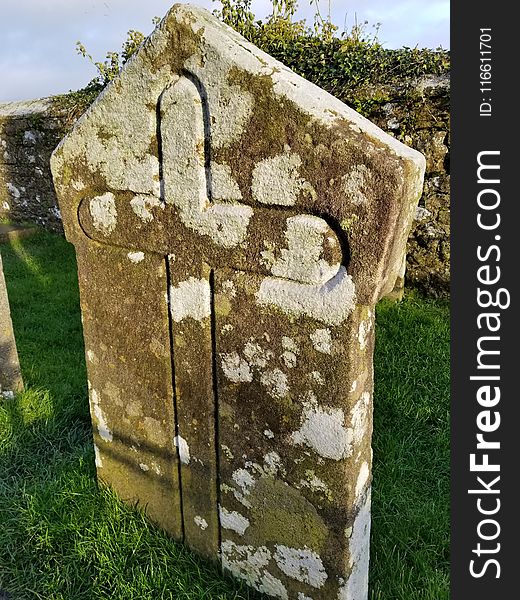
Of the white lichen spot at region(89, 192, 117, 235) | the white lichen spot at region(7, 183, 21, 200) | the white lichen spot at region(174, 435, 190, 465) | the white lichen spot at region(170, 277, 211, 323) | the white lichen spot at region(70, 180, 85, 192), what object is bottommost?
the white lichen spot at region(174, 435, 190, 465)

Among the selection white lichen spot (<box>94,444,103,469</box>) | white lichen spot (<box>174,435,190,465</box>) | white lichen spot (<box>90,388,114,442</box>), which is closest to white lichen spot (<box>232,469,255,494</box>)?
white lichen spot (<box>174,435,190,465</box>)

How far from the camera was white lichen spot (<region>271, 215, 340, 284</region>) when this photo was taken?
65.2 inches

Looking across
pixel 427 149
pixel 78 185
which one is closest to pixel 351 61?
pixel 427 149

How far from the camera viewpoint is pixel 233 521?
217 cm

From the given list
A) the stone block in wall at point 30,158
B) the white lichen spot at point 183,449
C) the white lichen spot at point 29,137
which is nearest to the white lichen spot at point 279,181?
the white lichen spot at point 183,449

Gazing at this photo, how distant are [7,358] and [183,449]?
1924 millimetres

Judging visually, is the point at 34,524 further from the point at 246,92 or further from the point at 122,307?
the point at 246,92

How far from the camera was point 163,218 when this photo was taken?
2002 mm

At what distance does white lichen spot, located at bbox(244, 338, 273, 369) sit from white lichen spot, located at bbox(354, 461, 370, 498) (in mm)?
503

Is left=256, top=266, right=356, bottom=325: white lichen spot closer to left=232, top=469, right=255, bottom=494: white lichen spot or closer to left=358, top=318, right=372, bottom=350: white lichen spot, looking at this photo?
left=358, top=318, right=372, bottom=350: white lichen spot

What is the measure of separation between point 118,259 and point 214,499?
1.06 meters

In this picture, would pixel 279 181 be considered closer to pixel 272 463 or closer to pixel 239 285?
pixel 239 285

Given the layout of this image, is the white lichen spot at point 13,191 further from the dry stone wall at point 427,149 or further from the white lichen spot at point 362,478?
the white lichen spot at point 362,478

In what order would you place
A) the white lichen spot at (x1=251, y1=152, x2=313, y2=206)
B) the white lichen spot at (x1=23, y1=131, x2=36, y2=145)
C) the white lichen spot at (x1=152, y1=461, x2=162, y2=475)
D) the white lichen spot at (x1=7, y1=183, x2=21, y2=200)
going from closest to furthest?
1. the white lichen spot at (x1=251, y1=152, x2=313, y2=206)
2. the white lichen spot at (x1=152, y1=461, x2=162, y2=475)
3. the white lichen spot at (x1=23, y1=131, x2=36, y2=145)
4. the white lichen spot at (x1=7, y1=183, x2=21, y2=200)
